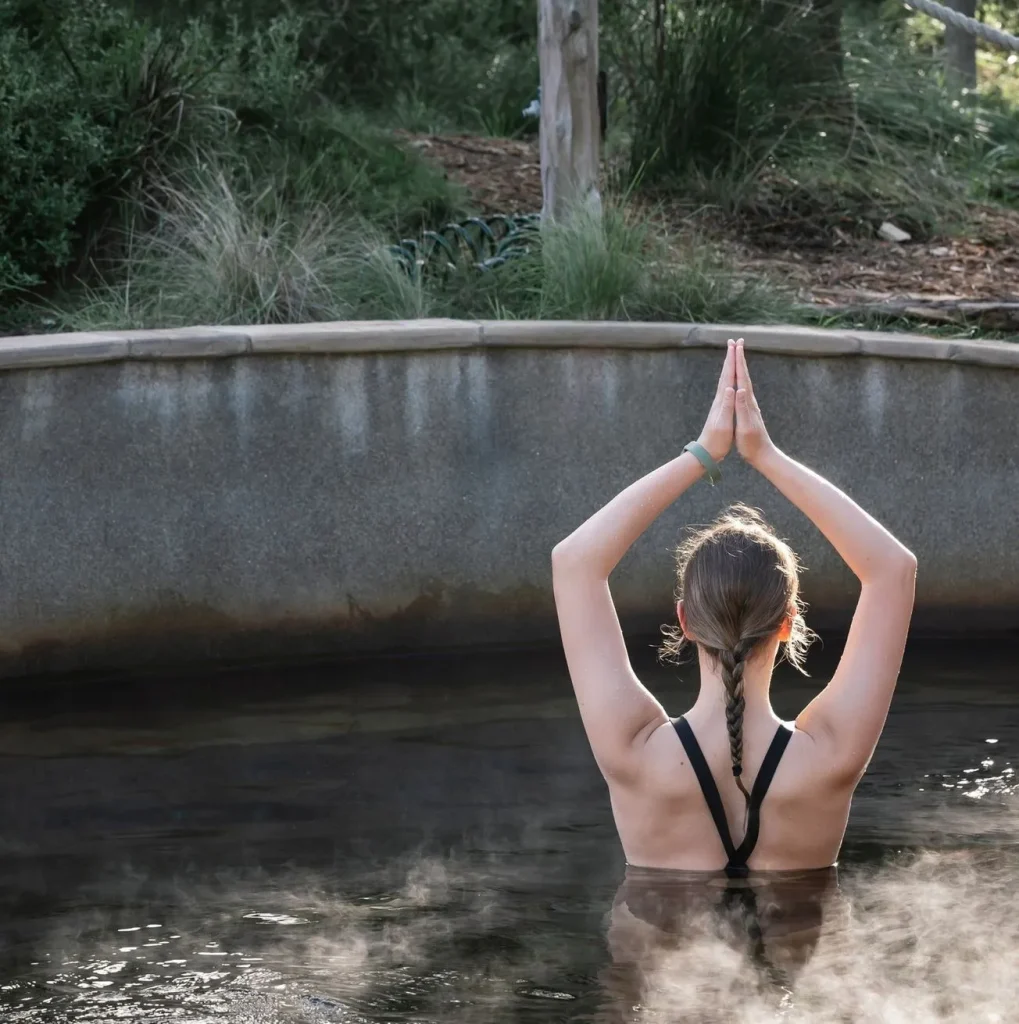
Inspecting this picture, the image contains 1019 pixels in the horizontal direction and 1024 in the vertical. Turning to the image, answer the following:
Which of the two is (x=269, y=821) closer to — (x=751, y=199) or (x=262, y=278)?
(x=262, y=278)

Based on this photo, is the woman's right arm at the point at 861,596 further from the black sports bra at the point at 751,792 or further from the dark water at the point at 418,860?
the dark water at the point at 418,860

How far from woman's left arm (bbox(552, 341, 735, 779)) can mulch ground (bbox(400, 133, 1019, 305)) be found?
16.1 feet

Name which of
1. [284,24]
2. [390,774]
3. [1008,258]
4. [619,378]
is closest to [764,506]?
[619,378]

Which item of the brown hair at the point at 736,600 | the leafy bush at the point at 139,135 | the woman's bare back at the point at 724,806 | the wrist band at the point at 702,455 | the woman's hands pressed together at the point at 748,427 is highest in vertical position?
the leafy bush at the point at 139,135

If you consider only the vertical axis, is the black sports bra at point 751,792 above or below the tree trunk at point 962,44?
below

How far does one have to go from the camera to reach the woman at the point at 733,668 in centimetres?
298

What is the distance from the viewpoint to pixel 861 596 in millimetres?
3031

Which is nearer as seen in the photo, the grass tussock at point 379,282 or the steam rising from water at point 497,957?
the steam rising from water at point 497,957

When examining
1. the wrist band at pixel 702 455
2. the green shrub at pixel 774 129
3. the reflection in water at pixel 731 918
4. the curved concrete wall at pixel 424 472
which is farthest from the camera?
the green shrub at pixel 774 129

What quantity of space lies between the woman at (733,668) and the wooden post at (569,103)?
4629 mm

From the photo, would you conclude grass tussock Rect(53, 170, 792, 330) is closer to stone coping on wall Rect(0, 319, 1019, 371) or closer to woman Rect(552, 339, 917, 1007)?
stone coping on wall Rect(0, 319, 1019, 371)

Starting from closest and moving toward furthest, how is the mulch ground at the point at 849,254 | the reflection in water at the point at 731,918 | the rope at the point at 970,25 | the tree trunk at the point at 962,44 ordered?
the reflection in water at the point at 731,918
the rope at the point at 970,25
the mulch ground at the point at 849,254
the tree trunk at the point at 962,44

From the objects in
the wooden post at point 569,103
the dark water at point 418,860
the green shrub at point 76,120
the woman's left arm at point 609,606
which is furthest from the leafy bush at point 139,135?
the woman's left arm at point 609,606

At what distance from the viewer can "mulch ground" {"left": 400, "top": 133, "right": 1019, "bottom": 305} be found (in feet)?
26.6
